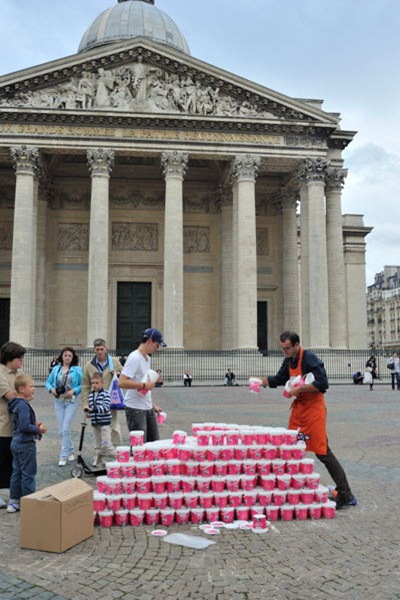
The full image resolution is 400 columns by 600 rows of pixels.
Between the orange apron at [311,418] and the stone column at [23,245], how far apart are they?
78.4 ft

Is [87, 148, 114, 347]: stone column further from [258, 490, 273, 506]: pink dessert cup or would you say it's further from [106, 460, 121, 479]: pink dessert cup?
[258, 490, 273, 506]: pink dessert cup

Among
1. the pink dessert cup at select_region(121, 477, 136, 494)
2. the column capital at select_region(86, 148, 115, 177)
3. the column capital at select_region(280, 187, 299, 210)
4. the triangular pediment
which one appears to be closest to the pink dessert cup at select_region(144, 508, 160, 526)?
the pink dessert cup at select_region(121, 477, 136, 494)

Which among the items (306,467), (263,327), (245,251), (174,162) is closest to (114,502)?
(306,467)

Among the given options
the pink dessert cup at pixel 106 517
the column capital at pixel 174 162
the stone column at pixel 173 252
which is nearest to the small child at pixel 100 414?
the pink dessert cup at pixel 106 517

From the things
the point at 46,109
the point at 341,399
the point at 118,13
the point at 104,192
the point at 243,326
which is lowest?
the point at 341,399

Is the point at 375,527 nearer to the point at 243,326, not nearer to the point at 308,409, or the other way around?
the point at 308,409

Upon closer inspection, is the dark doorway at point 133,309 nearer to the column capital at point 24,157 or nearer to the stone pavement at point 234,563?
the column capital at point 24,157

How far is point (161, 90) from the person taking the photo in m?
30.3

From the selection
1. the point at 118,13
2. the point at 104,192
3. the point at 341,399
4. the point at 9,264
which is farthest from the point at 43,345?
the point at 118,13

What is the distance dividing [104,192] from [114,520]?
2536 centimetres

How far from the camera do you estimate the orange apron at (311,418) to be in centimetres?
595

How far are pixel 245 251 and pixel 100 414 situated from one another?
22.7 metres

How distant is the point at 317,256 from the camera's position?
3002cm

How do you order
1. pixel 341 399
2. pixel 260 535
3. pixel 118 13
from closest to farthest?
pixel 260 535
pixel 341 399
pixel 118 13
